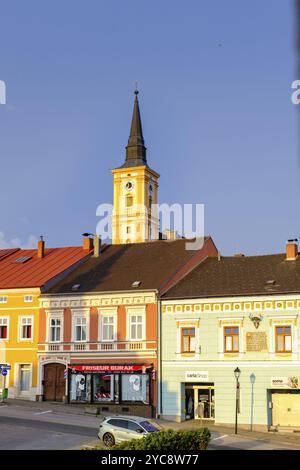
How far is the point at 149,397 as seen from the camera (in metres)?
45.4

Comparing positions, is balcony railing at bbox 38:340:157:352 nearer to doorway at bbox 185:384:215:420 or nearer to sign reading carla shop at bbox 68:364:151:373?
sign reading carla shop at bbox 68:364:151:373

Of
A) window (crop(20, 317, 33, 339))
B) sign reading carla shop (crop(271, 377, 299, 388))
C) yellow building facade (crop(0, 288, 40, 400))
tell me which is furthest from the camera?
window (crop(20, 317, 33, 339))

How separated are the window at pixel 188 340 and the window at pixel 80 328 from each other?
709 centimetres

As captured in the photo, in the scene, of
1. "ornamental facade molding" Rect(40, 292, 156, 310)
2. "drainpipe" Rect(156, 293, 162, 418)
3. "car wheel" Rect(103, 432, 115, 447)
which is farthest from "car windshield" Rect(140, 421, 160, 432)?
"ornamental facade molding" Rect(40, 292, 156, 310)

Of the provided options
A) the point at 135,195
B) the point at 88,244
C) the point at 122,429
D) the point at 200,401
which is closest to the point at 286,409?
the point at 200,401

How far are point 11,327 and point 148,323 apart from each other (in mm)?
10576

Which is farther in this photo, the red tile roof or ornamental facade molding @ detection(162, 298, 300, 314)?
the red tile roof

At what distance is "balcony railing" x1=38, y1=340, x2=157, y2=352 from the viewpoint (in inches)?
1821

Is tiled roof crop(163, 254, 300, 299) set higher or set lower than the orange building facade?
higher

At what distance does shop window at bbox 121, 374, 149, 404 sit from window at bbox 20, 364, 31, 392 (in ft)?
25.0

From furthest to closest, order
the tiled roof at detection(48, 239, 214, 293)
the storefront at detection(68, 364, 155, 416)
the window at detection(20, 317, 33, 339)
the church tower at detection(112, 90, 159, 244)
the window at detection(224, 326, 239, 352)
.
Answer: the church tower at detection(112, 90, 159, 244)
the window at detection(20, 317, 33, 339)
the tiled roof at detection(48, 239, 214, 293)
the storefront at detection(68, 364, 155, 416)
the window at detection(224, 326, 239, 352)
